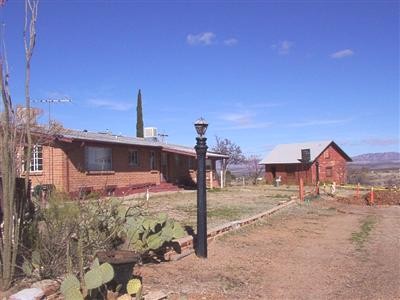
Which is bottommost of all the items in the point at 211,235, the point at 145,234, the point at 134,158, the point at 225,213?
the point at 211,235

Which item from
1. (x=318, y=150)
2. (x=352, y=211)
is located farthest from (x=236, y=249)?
(x=318, y=150)

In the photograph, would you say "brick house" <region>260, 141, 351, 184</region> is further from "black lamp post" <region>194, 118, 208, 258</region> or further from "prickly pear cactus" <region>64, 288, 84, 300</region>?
"prickly pear cactus" <region>64, 288, 84, 300</region>

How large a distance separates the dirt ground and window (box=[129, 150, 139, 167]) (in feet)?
44.8

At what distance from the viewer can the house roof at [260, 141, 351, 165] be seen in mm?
53719

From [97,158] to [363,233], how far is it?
13.8 metres

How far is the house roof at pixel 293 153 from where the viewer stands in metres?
53.7

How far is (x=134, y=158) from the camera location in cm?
2795

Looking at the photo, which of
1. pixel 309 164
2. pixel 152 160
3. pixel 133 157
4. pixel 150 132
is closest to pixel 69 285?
pixel 133 157

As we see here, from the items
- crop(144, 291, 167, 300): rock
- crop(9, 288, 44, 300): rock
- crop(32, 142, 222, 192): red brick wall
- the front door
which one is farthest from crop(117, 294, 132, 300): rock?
the front door

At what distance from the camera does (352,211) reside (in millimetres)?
22188

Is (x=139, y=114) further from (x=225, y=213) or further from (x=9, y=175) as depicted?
(x=9, y=175)

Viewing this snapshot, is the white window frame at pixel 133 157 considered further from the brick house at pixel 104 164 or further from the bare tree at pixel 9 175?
the bare tree at pixel 9 175

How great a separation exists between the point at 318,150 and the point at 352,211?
1292 inches

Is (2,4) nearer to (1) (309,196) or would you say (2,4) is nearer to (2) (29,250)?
(2) (29,250)
